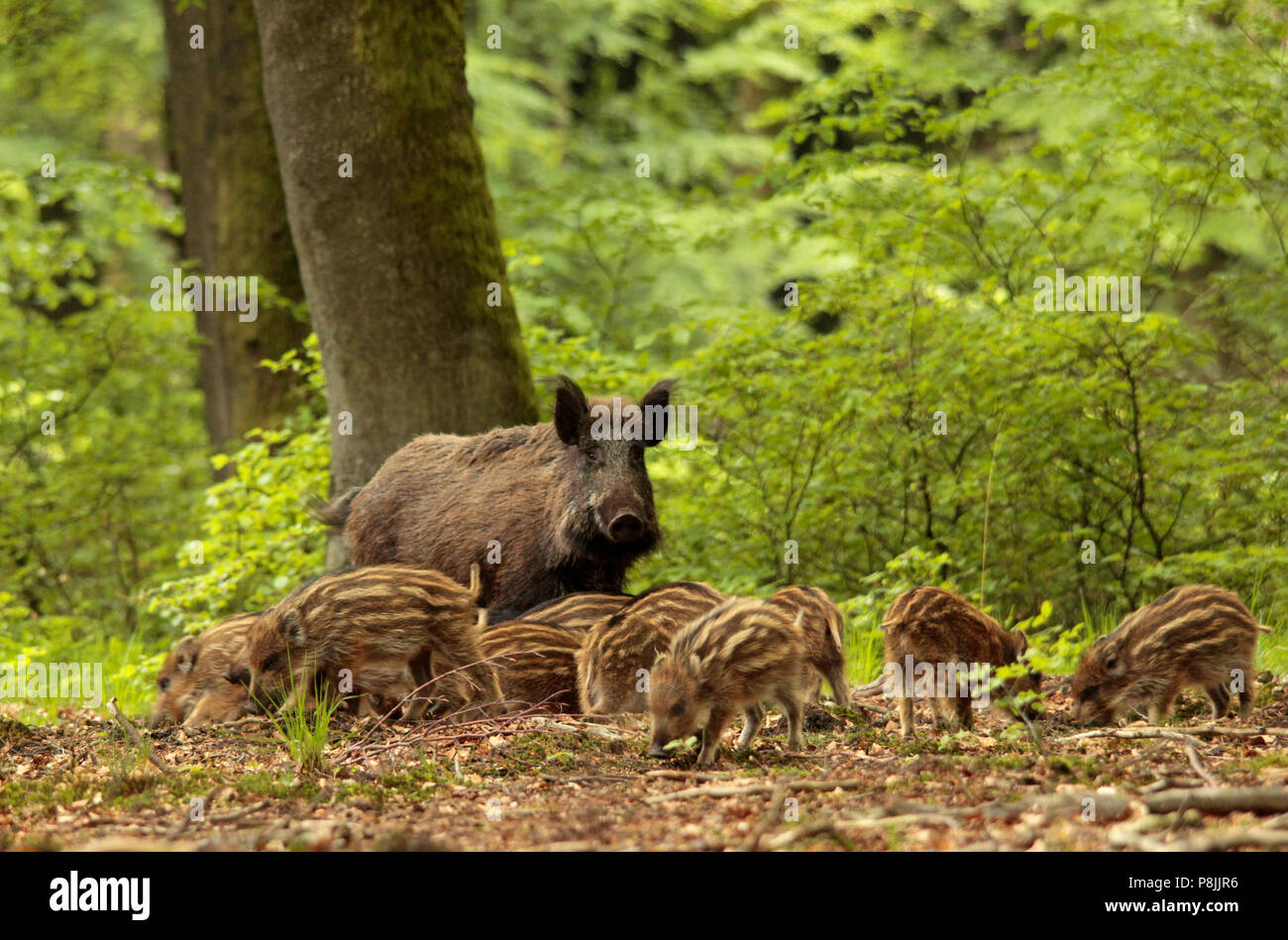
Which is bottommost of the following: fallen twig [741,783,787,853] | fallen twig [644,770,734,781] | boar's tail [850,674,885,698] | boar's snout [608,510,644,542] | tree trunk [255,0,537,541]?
boar's tail [850,674,885,698]

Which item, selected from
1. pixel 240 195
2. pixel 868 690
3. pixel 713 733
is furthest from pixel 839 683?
pixel 240 195

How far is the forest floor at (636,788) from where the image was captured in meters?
3.60

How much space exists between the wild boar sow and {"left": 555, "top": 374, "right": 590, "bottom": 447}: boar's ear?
118 inches

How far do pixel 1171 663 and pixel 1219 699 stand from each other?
33cm

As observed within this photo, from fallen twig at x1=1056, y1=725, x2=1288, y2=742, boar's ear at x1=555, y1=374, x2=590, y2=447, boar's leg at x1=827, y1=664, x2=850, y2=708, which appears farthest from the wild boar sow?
boar's ear at x1=555, y1=374, x2=590, y2=447

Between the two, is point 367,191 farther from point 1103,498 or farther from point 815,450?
point 1103,498

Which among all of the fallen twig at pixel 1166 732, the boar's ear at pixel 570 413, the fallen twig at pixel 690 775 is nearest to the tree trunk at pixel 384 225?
the boar's ear at pixel 570 413

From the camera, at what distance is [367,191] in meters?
8.48

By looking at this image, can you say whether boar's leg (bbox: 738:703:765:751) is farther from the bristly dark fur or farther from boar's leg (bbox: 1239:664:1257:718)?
boar's leg (bbox: 1239:664:1257:718)

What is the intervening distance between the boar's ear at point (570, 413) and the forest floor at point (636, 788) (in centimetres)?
213

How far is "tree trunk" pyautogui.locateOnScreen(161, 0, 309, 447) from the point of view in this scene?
40.9 feet

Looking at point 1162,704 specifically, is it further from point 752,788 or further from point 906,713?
point 752,788

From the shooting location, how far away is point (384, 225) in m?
8.46
